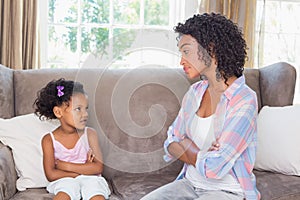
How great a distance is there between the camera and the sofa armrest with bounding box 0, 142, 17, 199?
197 centimetres

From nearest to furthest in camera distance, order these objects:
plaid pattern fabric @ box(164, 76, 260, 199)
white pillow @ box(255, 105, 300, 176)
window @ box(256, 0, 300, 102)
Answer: plaid pattern fabric @ box(164, 76, 260, 199)
white pillow @ box(255, 105, 300, 176)
window @ box(256, 0, 300, 102)

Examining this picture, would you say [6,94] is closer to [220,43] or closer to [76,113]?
[76,113]

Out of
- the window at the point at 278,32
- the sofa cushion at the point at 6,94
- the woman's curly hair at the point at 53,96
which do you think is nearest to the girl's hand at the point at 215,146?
the woman's curly hair at the point at 53,96

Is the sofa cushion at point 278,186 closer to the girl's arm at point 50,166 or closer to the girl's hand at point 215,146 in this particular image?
the girl's hand at point 215,146

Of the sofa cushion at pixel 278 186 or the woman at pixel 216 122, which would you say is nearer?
the woman at pixel 216 122

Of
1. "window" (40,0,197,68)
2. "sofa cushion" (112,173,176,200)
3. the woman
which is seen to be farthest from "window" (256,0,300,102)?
the woman

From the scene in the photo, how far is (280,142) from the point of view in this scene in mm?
2355

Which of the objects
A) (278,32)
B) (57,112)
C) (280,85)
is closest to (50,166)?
(57,112)

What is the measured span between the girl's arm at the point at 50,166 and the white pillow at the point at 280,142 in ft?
3.14

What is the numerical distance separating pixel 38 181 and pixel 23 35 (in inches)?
44.9

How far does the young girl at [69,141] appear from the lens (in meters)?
2.09

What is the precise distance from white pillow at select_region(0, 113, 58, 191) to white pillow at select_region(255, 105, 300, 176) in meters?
1.05

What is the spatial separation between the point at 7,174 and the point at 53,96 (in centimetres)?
41

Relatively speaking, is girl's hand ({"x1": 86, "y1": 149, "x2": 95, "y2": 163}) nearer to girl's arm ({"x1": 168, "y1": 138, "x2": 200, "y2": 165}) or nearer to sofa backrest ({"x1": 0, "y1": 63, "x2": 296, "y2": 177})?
sofa backrest ({"x1": 0, "y1": 63, "x2": 296, "y2": 177})
